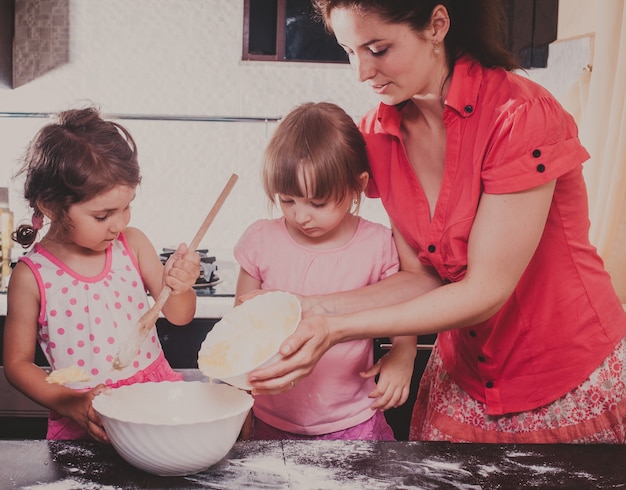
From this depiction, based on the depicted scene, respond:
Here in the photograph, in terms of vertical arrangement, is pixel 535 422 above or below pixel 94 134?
below

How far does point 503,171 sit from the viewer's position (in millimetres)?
1179

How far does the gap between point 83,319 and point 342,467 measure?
69 cm

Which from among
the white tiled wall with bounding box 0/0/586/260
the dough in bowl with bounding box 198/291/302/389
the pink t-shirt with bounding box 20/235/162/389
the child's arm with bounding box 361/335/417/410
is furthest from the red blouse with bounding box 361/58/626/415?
the white tiled wall with bounding box 0/0/586/260

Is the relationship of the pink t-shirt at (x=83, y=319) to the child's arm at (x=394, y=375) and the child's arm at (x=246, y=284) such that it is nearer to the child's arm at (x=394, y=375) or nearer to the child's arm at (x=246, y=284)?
the child's arm at (x=246, y=284)

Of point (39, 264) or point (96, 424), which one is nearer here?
point (96, 424)

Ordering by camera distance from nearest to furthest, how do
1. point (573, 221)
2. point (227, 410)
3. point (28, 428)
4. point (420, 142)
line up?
1. point (227, 410)
2. point (573, 221)
3. point (420, 142)
4. point (28, 428)

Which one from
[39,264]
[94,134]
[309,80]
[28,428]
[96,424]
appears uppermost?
[309,80]

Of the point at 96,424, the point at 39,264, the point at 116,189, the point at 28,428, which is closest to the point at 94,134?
the point at 116,189

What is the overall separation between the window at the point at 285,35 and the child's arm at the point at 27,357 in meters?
1.33

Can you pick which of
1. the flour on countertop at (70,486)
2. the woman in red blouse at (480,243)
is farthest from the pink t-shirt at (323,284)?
the flour on countertop at (70,486)

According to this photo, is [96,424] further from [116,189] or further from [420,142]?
[420,142]

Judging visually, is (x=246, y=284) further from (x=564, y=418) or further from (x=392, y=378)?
(x=564, y=418)

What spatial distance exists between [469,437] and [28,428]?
56.5 inches

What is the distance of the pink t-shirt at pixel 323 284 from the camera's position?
58.6 inches
